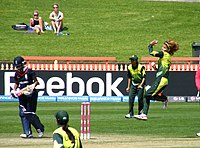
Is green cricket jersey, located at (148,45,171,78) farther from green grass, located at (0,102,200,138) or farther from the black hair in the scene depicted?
the black hair

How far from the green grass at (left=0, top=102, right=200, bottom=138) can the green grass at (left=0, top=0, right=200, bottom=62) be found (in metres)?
7.07

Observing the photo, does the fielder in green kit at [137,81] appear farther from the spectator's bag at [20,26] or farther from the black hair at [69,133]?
the spectator's bag at [20,26]

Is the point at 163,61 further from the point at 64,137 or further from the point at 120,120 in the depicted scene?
the point at 64,137

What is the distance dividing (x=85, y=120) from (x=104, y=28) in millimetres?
23023

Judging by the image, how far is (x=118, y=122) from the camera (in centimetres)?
2431

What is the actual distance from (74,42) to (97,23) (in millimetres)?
3617

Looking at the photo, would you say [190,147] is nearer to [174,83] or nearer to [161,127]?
[161,127]

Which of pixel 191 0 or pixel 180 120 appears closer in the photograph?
pixel 180 120

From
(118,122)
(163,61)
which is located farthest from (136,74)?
(163,61)

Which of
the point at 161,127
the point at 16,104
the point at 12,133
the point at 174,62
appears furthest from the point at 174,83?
the point at 12,133

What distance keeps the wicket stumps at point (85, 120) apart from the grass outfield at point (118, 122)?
0.21 m

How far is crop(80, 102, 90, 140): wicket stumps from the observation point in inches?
743

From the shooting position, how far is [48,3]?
147 feet

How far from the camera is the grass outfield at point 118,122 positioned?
20.9 metres
